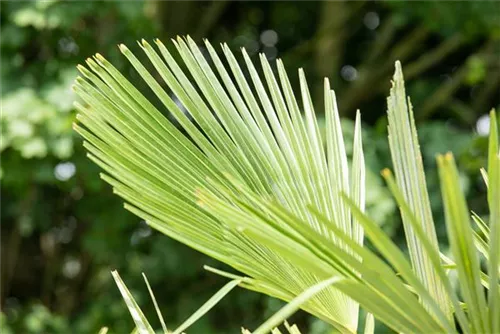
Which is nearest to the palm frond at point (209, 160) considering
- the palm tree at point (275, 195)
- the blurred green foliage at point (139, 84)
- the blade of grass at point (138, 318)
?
the palm tree at point (275, 195)

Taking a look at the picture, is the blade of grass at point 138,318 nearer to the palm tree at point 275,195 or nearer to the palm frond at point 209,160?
the palm tree at point 275,195

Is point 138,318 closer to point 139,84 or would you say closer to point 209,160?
point 209,160

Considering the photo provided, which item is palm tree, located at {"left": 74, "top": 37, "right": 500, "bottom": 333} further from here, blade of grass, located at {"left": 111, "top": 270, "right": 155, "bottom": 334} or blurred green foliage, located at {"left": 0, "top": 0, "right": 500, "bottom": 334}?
blurred green foliage, located at {"left": 0, "top": 0, "right": 500, "bottom": 334}

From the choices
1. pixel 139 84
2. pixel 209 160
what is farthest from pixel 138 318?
pixel 139 84

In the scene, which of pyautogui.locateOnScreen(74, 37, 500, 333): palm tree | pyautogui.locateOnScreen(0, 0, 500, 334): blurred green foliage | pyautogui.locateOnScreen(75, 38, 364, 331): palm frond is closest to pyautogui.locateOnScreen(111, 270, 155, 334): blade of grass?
pyautogui.locateOnScreen(74, 37, 500, 333): palm tree

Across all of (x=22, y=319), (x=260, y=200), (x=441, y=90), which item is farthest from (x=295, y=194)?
(x=441, y=90)

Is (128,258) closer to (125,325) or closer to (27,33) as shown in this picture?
(125,325)
